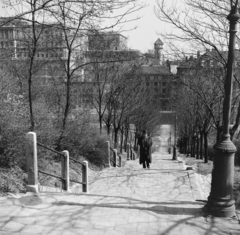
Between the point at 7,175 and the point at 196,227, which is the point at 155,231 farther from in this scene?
the point at 7,175

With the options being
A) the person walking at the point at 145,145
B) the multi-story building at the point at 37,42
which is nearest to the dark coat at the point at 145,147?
the person walking at the point at 145,145

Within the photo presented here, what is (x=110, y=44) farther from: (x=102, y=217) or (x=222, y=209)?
(x=222, y=209)

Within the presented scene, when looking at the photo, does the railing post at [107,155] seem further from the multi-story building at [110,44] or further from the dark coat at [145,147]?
the multi-story building at [110,44]

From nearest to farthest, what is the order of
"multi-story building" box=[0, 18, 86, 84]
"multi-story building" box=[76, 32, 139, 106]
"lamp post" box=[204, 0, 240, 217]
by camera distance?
"lamp post" box=[204, 0, 240, 217]
"multi-story building" box=[0, 18, 86, 84]
"multi-story building" box=[76, 32, 139, 106]

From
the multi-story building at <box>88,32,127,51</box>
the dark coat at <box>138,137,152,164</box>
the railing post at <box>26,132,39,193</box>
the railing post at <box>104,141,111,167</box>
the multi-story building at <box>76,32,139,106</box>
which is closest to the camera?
the railing post at <box>26,132,39,193</box>

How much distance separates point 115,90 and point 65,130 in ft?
25.3

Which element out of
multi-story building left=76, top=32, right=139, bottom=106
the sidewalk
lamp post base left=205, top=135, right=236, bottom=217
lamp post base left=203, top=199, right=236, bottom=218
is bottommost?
the sidewalk

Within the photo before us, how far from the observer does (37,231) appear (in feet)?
13.0

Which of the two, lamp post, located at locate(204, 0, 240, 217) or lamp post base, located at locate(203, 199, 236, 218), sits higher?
lamp post, located at locate(204, 0, 240, 217)

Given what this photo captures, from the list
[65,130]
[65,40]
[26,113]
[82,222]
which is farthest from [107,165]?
[82,222]

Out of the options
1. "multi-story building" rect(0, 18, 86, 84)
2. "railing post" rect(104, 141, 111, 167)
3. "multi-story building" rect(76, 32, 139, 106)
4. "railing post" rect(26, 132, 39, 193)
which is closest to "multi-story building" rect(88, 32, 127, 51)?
"multi-story building" rect(76, 32, 139, 106)

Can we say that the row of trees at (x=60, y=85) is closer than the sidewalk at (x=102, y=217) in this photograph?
No

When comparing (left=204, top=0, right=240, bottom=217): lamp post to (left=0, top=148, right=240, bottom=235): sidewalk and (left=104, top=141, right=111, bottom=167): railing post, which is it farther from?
(left=104, top=141, right=111, bottom=167): railing post

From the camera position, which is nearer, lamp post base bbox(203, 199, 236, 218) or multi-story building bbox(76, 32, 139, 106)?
lamp post base bbox(203, 199, 236, 218)
